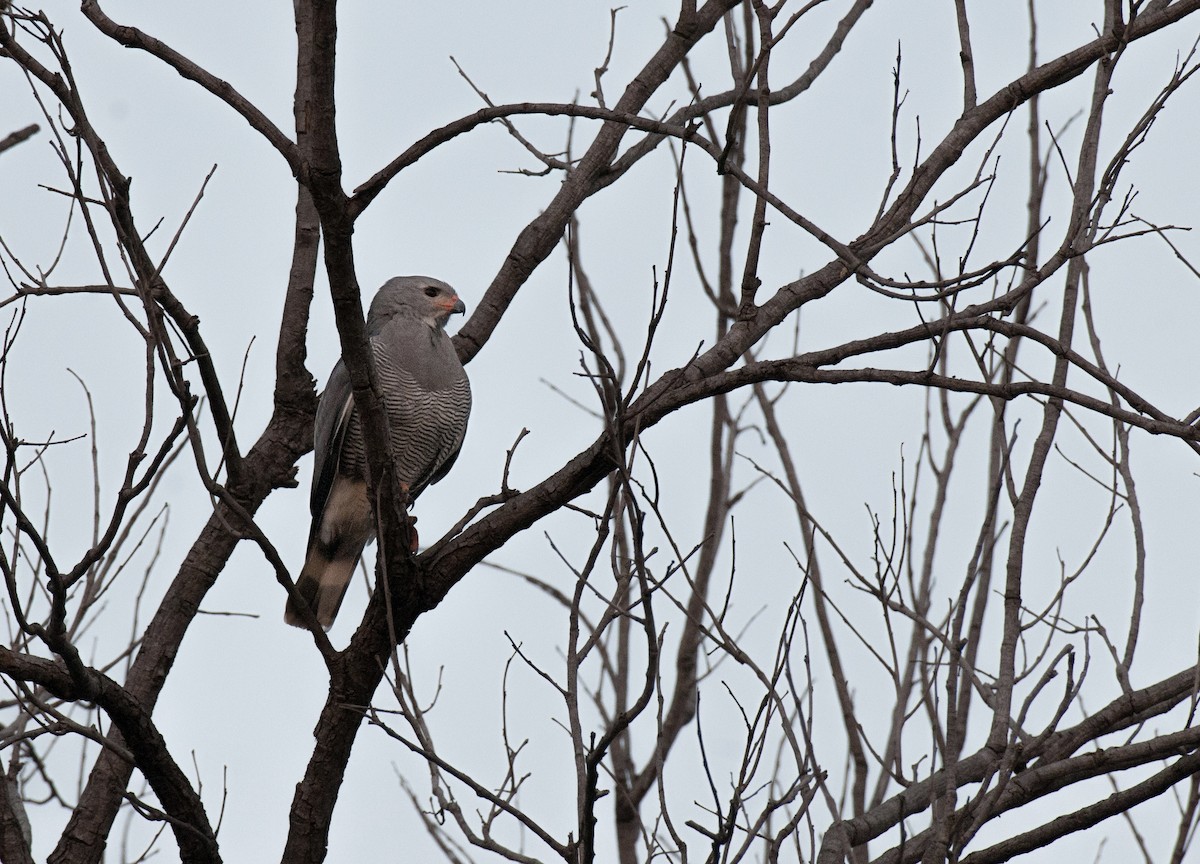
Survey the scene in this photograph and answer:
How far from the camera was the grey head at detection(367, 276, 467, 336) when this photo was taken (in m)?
5.96

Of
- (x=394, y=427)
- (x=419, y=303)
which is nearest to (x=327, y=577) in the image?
(x=394, y=427)

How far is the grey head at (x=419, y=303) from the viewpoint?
19.6 ft

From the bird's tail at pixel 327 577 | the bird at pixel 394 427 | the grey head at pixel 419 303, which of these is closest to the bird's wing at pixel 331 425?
the bird at pixel 394 427

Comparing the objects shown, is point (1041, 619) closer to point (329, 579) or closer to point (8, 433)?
point (8, 433)

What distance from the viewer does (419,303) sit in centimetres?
596

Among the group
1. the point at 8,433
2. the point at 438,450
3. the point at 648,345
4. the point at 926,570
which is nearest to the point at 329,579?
the point at 438,450

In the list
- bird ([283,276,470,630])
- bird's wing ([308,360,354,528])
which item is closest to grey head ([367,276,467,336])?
bird ([283,276,470,630])

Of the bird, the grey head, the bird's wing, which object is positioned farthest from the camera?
the grey head

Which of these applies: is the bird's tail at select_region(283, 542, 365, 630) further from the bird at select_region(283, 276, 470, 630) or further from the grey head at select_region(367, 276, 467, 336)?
the grey head at select_region(367, 276, 467, 336)

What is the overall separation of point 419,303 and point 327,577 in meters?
1.31

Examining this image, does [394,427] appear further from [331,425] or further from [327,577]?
[327,577]

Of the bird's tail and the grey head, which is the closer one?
the bird's tail

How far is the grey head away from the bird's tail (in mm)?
1004

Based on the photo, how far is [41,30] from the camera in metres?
3.05
